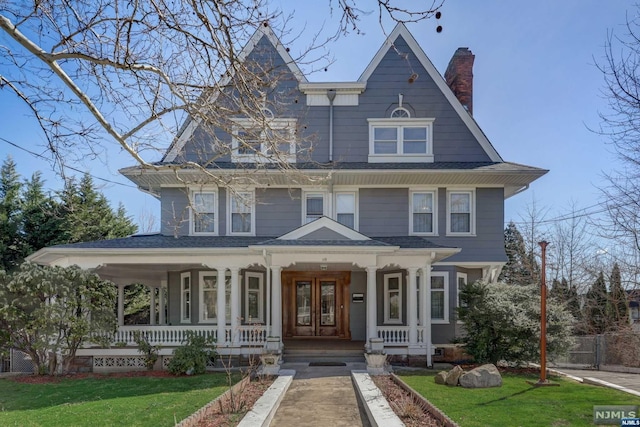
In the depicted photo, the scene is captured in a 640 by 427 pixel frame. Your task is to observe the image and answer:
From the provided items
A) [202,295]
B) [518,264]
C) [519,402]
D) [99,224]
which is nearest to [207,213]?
[202,295]

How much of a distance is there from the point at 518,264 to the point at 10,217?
1207 inches

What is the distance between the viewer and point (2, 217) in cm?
2052

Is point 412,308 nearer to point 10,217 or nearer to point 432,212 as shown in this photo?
point 432,212

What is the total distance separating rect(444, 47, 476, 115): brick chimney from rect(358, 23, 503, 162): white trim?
50.5 inches

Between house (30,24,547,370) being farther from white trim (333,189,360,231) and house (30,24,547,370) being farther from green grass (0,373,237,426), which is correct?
green grass (0,373,237,426)

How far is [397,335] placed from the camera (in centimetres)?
1311

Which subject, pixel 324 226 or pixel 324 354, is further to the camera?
pixel 324 354

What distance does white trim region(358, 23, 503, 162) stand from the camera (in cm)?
1519

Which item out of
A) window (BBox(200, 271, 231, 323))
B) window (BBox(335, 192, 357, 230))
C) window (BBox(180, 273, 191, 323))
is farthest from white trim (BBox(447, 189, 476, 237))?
window (BBox(180, 273, 191, 323))

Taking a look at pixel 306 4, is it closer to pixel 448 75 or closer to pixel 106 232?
pixel 448 75

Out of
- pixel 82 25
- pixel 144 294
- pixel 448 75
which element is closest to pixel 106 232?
pixel 144 294

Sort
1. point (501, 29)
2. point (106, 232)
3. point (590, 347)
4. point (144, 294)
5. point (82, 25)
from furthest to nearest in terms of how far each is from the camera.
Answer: point (144, 294)
point (106, 232)
point (590, 347)
point (501, 29)
point (82, 25)

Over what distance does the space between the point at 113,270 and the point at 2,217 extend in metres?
10.2

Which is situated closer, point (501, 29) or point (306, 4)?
point (306, 4)
